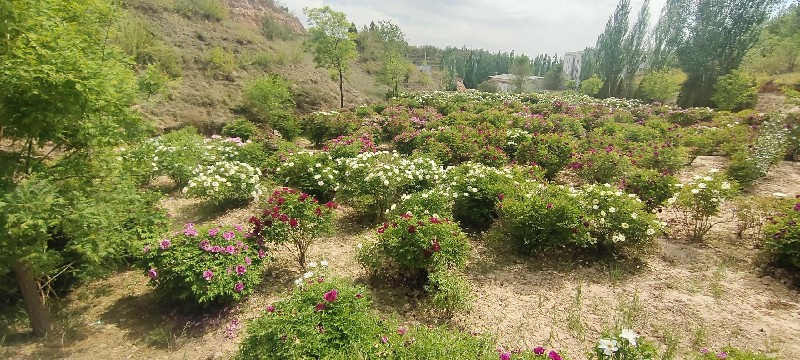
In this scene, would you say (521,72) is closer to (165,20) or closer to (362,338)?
(165,20)

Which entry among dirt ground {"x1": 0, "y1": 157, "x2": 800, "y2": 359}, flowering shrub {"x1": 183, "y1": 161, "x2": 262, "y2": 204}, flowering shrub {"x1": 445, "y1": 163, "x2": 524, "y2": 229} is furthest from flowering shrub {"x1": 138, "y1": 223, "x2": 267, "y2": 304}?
flowering shrub {"x1": 445, "y1": 163, "x2": 524, "y2": 229}

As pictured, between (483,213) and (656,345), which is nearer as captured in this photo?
(656,345)

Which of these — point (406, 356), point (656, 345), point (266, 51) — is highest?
point (266, 51)

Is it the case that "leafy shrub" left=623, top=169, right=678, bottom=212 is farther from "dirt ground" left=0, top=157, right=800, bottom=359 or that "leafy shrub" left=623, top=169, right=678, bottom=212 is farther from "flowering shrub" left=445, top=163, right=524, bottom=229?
"flowering shrub" left=445, top=163, right=524, bottom=229

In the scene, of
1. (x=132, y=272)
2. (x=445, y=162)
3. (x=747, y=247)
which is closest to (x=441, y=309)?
(x=132, y=272)

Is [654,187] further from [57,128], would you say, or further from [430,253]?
[57,128]

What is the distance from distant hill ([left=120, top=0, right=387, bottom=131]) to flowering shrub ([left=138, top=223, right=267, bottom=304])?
37.7 ft

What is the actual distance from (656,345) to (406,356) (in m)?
2.50

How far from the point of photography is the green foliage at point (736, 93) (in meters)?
19.5

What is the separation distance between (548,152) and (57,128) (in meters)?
8.45

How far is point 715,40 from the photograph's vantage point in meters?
26.9

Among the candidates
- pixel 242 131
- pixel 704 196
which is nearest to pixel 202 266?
pixel 704 196

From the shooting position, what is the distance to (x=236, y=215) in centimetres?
673

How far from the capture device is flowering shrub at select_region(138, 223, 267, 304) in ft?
12.4
